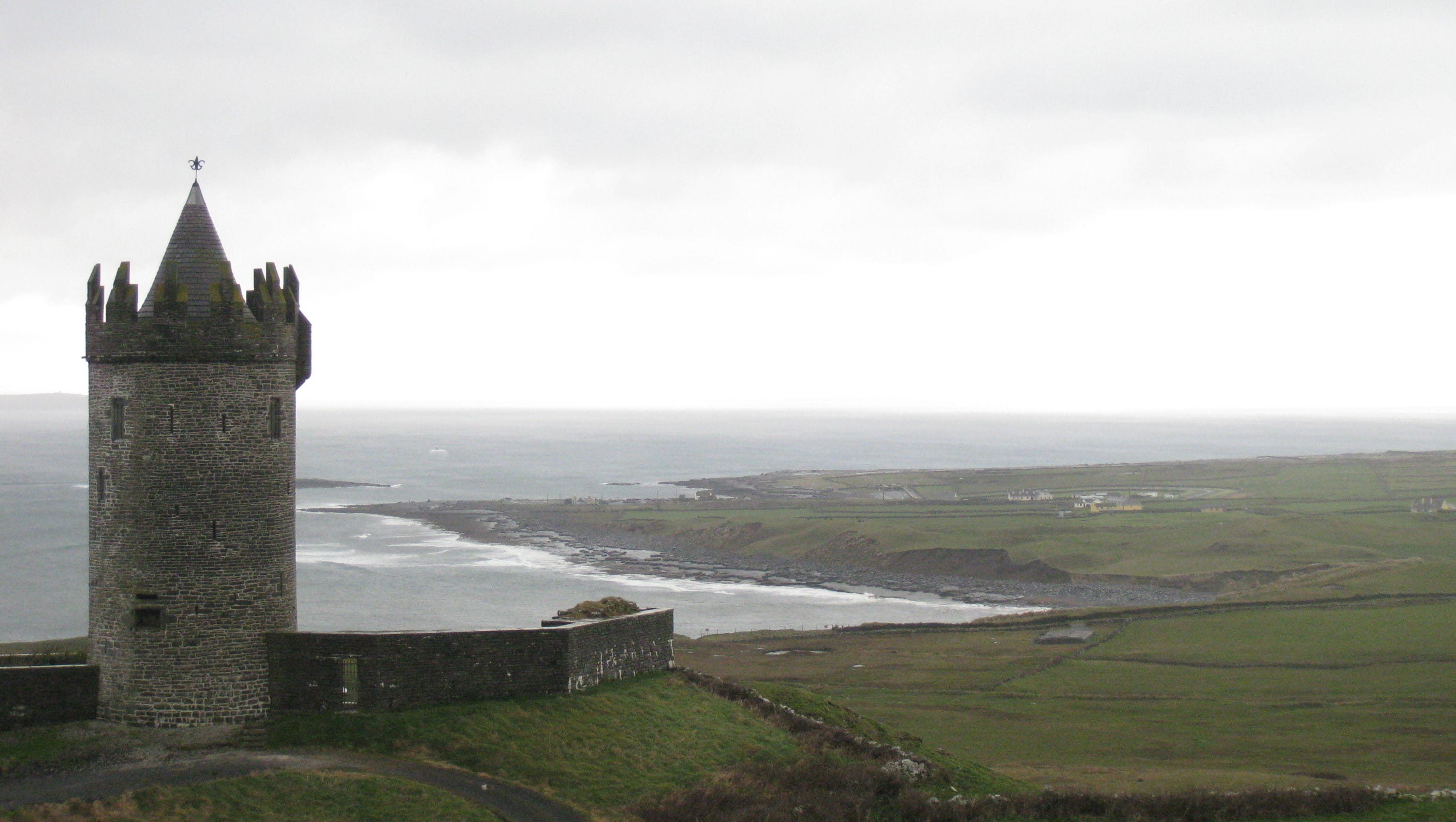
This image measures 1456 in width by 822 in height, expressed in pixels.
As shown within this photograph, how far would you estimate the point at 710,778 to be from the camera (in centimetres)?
2122

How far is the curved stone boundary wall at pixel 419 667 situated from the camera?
21.3 m

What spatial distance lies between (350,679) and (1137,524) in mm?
102136

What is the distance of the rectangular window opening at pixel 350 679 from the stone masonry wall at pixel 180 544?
1.38m

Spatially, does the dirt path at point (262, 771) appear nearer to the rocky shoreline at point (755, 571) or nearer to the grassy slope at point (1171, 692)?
the grassy slope at point (1171, 692)

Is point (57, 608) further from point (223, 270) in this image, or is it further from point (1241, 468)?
point (1241, 468)

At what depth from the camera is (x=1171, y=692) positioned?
4731 cm

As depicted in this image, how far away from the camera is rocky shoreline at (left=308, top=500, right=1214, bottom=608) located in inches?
3447

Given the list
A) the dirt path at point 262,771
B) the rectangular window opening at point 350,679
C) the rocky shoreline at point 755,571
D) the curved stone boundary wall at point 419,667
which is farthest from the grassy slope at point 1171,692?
the rocky shoreline at point 755,571

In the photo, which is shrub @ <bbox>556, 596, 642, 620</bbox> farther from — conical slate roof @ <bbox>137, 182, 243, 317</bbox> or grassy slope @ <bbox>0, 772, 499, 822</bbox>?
conical slate roof @ <bbox>137, 182, 243, 317</bbox>

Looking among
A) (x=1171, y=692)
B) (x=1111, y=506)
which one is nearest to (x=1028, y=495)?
(x=1111, y=506)

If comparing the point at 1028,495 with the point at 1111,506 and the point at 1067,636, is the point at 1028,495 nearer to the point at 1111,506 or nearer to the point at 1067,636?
the point at 1111,506

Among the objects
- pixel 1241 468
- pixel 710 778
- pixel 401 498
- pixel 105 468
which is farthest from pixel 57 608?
pixel 1241 468

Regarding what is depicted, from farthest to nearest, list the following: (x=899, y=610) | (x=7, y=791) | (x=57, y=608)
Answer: (x=899, y=610) < (x=57, y=608) < (x=7, y=791)

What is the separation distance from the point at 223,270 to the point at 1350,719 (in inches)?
1467
